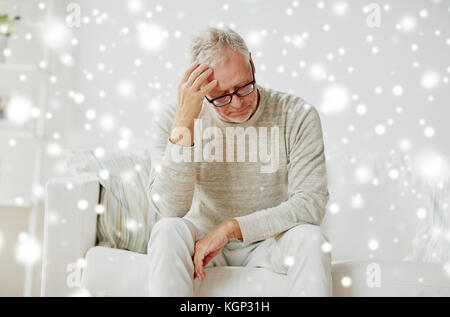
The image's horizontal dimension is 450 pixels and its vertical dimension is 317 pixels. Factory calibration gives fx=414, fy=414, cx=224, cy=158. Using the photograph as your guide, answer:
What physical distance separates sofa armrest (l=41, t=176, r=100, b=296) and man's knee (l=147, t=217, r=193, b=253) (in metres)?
0.30

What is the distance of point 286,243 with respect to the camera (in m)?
1.01

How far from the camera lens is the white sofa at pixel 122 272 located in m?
1.03

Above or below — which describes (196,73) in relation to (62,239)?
above

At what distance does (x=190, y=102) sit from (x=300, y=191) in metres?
0.38

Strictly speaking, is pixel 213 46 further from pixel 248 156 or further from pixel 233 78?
pixel 248 156

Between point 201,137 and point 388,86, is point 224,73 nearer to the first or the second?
point 201,137

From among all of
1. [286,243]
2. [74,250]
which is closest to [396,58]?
[286,243]

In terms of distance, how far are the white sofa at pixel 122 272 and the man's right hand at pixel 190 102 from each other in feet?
1.12

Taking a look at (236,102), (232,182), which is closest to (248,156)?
(232,182)

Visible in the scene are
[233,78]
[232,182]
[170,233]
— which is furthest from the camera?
[232,182]

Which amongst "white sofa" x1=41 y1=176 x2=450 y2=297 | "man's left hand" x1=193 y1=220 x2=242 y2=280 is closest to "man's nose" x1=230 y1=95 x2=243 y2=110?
"man's left hand" x1=193 y1=220 x2=242 y2=280

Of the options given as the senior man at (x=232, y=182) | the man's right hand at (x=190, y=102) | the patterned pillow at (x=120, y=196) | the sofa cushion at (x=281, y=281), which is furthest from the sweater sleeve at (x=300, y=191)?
the patterned pillow at (x=120, y=196)

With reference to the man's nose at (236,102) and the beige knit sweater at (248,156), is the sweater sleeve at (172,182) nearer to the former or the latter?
the beige knit sweater at (248,156)

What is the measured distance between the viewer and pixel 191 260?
0.98 meters
